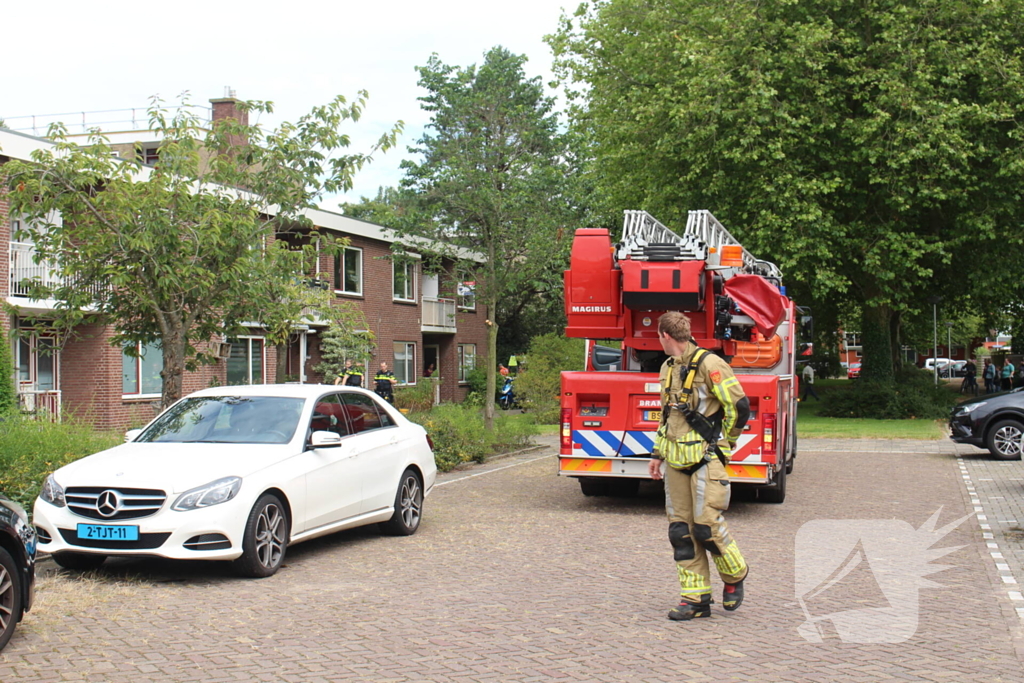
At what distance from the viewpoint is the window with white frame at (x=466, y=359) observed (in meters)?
42.6

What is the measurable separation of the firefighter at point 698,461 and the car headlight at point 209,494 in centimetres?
310

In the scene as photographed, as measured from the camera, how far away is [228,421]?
8.98 m

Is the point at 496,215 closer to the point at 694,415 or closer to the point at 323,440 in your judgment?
the point at 323,440

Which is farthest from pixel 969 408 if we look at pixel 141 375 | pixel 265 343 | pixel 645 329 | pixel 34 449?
pixel 141 375

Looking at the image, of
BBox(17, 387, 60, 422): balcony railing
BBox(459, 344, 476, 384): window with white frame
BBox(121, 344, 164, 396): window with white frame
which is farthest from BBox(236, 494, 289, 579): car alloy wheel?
BBox(459, 344, 476, 384): window with white frame

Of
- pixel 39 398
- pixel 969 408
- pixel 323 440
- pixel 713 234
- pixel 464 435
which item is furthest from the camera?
pixel 39 398

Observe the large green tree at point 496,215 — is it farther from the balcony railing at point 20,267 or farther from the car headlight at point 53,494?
the car headlight at point 53,494

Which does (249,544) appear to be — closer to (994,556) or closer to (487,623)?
(487,623)

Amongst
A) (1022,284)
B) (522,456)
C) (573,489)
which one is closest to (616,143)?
(1022,284)

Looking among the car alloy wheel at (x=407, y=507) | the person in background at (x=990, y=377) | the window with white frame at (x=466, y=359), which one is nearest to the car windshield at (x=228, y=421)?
the car alloy wheel at (x=407, y=507)

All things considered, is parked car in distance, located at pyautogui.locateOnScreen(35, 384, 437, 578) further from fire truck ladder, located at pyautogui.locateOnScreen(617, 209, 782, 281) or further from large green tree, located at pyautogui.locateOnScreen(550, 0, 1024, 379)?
large green tree, located at pyautogui.locateOnScreen(550, 0, 1024, 379)

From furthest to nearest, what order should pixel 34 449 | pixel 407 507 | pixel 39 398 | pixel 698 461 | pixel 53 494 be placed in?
pixel 39 398, pixel 34 449, pixel 407 507, pixel 53 494, pixel 698 461

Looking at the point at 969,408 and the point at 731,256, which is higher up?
the point at 731,256

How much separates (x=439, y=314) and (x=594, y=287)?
95.9ft
